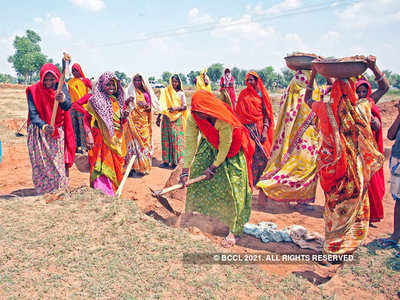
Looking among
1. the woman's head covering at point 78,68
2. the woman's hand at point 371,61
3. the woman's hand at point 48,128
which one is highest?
the woman's head covering at point 78,68

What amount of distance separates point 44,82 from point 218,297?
364cm

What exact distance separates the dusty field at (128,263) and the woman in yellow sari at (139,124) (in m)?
2.74

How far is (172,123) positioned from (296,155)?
350 centimetres

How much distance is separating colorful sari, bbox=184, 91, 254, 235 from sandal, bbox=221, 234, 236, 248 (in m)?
0.08

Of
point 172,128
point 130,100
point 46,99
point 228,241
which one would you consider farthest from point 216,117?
point 172,128

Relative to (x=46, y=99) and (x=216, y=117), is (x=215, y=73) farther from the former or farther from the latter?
(x=216, y=117)

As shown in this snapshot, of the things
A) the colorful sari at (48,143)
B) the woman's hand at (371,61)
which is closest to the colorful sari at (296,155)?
the woman's hand at (371,61)

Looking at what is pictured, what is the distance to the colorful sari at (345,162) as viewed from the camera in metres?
2.93

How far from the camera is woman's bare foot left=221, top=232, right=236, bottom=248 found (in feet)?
12.1

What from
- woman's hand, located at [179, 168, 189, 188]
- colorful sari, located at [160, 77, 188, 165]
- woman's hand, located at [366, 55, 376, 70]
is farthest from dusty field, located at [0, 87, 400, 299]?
colorful sari, located at [160, 77, 188, 165]

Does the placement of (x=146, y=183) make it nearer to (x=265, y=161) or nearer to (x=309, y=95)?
(x=265, y=161)

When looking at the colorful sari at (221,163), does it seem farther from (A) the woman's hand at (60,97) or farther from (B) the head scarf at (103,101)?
(A) the woman's hand at (60,97)

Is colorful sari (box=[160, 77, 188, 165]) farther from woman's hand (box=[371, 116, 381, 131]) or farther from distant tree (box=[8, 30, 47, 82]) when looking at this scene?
distant tree (box=[8, 30, 47, 82])

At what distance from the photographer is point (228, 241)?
3729 mm
